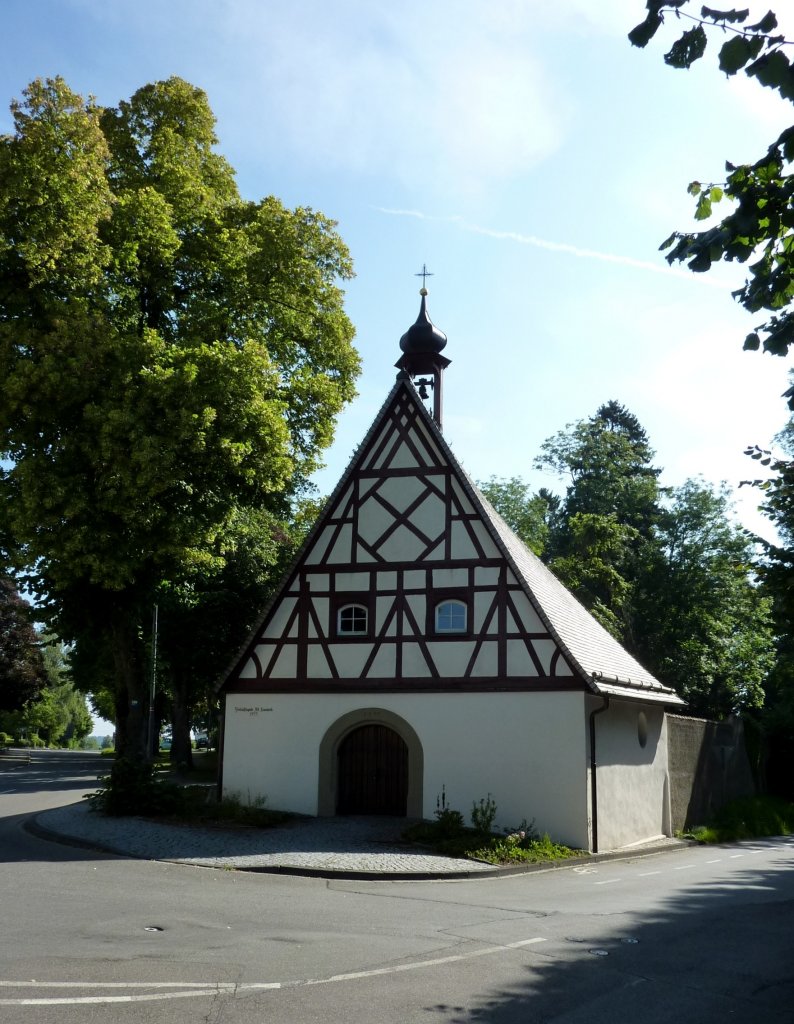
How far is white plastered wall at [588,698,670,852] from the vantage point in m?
21.3

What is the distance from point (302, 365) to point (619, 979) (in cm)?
1953

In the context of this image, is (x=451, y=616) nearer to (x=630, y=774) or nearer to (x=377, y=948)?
(x=630, y=774)

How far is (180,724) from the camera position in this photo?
141 ft

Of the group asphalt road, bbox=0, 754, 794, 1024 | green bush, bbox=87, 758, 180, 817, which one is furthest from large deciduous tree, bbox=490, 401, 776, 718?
Result: asphalt road, bbox=0, 754, 794, 1024

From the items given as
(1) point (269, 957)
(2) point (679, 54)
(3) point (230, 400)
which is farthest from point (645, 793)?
(2) point (679, 54)

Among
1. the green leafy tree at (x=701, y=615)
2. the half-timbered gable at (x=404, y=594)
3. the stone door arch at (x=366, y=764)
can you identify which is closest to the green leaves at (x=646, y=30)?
the half-timbered gable at (x=404, y=594)

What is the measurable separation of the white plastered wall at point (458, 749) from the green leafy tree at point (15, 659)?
36.2 meters

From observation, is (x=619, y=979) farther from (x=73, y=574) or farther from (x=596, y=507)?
(x=596, y=507)

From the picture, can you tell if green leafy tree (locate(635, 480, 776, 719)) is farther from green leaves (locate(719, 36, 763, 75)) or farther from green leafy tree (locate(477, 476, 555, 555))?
green leaves (locate(719, 36, 763, 75))

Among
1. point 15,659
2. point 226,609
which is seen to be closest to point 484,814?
point 226,609

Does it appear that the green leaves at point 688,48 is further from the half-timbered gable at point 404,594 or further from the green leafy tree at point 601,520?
the green leafy tree at point 601,520

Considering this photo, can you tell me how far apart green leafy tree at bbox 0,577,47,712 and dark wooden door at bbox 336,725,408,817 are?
37.6 metres

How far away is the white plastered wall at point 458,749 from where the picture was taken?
2044 centimetres

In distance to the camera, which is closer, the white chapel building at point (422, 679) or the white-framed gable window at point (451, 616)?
the white chapel building at point (422, 679)
